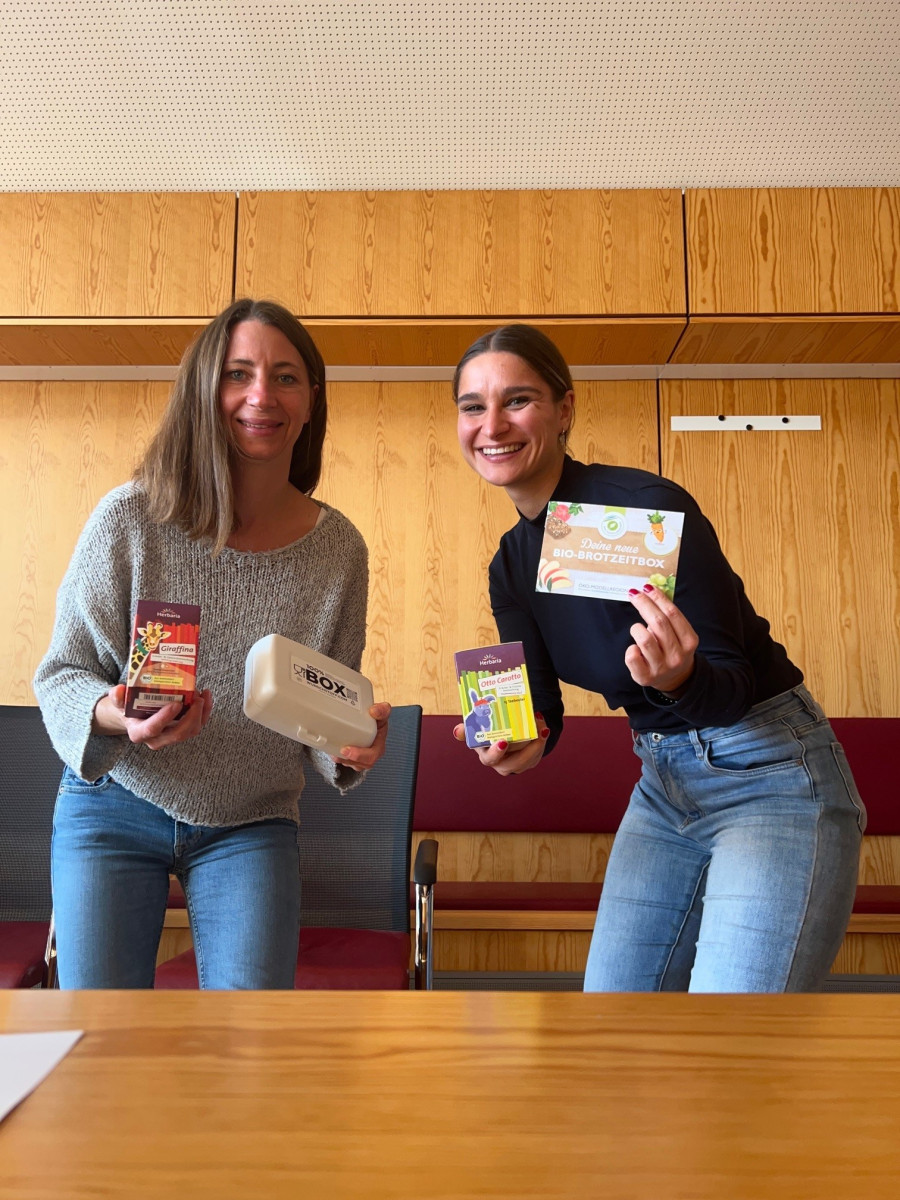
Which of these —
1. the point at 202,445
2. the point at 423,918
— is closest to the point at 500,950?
the point at 423,918

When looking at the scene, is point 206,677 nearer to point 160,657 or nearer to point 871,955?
point 160,657

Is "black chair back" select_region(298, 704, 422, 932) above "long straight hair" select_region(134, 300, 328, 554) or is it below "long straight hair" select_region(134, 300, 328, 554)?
below

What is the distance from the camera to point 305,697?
1.44m

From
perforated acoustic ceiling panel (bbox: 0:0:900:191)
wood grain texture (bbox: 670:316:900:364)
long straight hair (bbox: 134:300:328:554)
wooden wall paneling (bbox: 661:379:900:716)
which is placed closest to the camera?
long straight hair (bbox: 134:300:328:554)

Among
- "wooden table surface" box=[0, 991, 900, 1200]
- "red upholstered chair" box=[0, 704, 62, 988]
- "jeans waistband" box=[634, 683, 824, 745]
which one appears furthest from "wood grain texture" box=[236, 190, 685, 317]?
"wooden table surface" box=[0, 991, 900, 1200]

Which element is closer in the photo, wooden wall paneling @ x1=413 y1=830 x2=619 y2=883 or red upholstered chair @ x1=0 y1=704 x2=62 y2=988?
red upholstered chair @ x1=0 y1=704 x2=62 y2=988

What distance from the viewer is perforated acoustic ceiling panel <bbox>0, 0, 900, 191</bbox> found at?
2.81 metres

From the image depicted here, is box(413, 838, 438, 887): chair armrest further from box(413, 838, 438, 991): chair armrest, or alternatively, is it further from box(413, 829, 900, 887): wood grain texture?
box(413, 829, 900, 887): wood grain texture

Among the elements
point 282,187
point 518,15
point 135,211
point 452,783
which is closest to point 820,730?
point 452,783

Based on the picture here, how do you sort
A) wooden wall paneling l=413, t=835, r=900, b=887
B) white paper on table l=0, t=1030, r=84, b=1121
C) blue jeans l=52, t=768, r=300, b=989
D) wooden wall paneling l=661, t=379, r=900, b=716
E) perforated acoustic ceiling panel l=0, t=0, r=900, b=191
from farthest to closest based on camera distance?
wooden wall paneling l=661, t=379, r=900, b=716 → wooden wall paneling l=413, t=835, r=900, b=887 → perforated acoustic ceiling panel l=0, t=0, r=900, b=191 → blue jeans l=52, t=768, r=300, b=989 → white paper on table l=0, t=1030, r=84, b=1121

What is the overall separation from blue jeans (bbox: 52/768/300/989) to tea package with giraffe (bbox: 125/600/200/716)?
25 cm

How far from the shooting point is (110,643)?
1.54 metres

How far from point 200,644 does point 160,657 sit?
0.81 ft

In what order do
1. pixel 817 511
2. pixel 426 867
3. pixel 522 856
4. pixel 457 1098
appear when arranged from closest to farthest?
pixel 457 1098
pixel 426 867
pixel 522 856
pixel 817 511
